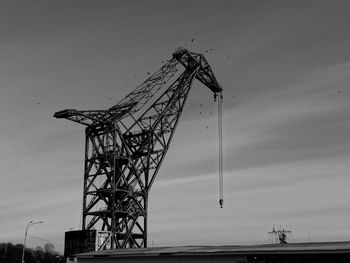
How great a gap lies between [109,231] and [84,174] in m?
9.20

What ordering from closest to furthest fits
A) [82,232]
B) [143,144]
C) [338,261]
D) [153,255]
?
[338,261] → [153,255] → [82,232] → [143,144]

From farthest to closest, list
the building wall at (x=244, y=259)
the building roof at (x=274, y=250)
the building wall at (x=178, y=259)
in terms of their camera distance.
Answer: the building wall at (x=178, y=259) → the building wall at (x=244, y=259) → the building roof at (x=274, y=250)

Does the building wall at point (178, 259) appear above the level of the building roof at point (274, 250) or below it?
below

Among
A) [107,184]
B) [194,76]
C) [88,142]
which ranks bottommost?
[107,184]

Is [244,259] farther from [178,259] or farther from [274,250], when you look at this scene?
[178,259]

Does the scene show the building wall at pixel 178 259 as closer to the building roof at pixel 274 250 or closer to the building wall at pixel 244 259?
the building wall at pixel 244 259

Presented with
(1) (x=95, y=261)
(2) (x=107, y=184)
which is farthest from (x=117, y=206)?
(1) (x=95, y=261)

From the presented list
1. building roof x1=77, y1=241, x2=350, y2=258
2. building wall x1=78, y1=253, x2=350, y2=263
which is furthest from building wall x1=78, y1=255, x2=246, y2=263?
building roof x1=77, y1=241, x2=350, y2=258

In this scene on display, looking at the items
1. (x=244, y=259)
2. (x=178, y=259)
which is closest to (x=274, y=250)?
(x=244, y=259)

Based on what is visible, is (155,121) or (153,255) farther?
(155,121)

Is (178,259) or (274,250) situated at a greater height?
(274,250)

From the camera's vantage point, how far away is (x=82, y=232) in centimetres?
6825

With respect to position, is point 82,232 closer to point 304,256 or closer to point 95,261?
point 95,261

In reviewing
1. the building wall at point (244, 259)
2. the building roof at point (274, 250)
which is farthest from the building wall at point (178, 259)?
the building roof at point (274, 250)
